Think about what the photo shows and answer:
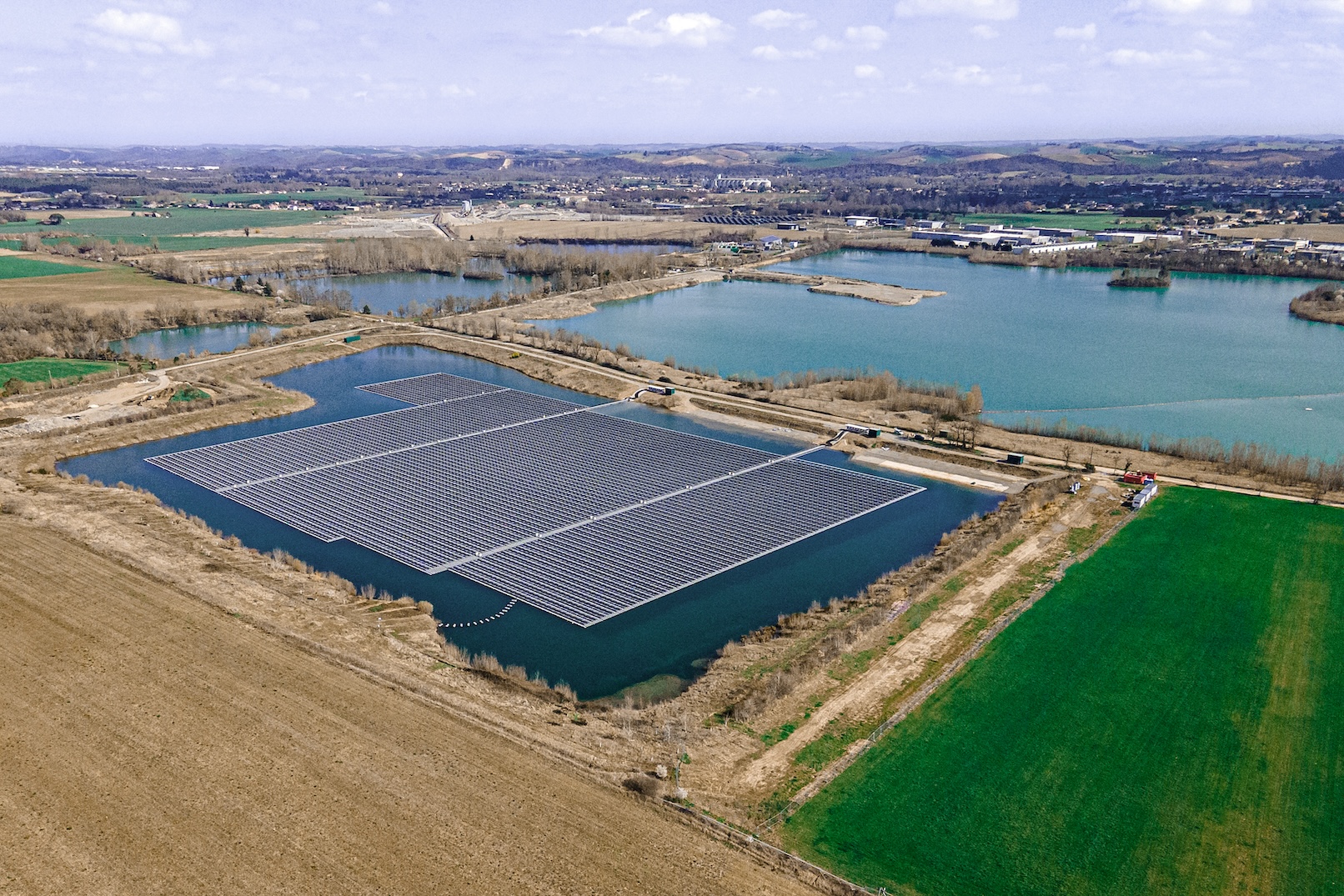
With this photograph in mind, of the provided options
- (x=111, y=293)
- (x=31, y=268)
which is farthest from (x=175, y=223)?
(x=111, y=293)

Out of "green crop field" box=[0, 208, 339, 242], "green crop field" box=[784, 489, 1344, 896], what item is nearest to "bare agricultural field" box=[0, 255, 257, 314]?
"green crop field" box=[0, 208, 339, 242]

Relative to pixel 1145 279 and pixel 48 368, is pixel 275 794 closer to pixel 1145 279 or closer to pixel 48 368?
pixel 48 368

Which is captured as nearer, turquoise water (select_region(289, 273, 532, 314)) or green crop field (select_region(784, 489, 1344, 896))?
green crop field (select_region(784, 489, 1344, 896))

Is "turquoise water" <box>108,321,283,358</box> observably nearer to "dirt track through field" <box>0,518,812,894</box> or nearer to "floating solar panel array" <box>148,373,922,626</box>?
"floating solar panel array" <box>148,373,922,626</box>

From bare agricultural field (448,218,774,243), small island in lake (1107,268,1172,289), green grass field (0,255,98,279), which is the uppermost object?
bare agricultural field (448,218,774,243)

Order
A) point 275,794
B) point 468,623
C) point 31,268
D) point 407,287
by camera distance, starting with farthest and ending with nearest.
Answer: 1. point 407,287
2. point 31,268
3. point 468,623
4. point 275,794

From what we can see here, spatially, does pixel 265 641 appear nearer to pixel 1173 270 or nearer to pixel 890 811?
pixel 890 811

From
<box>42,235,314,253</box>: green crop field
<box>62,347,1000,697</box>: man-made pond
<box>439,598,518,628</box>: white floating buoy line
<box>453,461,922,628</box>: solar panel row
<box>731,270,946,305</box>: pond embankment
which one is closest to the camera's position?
<box>62,347,1000,697</box>: man-made pond
